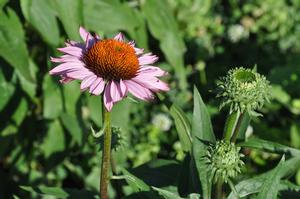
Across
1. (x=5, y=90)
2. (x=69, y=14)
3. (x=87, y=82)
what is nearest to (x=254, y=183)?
(x=87, y=82)

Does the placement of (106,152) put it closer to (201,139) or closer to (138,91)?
(138,91)

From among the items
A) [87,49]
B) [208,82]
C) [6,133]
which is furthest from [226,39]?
[87,49]

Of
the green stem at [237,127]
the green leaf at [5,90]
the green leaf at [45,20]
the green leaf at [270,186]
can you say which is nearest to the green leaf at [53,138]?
the green leaf at [5,90]

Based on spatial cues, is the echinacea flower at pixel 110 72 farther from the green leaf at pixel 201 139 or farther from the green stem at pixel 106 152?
the green leaf at pixel 201 139

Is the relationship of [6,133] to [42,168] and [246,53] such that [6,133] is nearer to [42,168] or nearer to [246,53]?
[42,168]

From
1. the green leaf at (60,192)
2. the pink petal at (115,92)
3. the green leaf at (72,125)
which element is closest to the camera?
the pink petal at (115,92)
